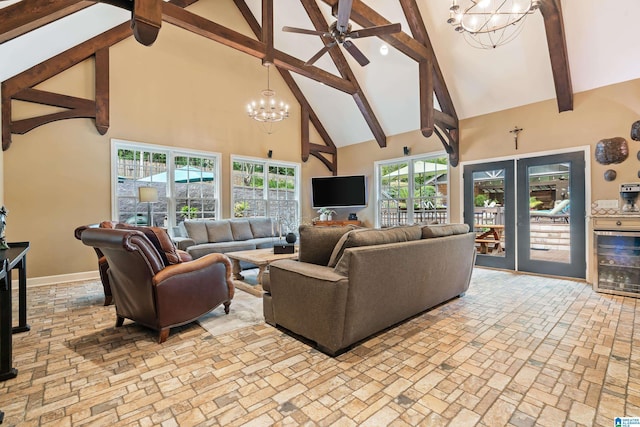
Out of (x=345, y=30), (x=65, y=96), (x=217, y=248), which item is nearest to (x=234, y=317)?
(x=217, y=248)

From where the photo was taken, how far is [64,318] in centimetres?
320

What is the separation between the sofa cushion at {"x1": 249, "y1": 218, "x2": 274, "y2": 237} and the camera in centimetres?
654

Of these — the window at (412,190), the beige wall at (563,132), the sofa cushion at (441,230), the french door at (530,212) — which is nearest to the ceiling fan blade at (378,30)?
the sofa cushion at (441,230)

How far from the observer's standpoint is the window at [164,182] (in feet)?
17.9

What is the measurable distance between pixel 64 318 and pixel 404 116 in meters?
6.92

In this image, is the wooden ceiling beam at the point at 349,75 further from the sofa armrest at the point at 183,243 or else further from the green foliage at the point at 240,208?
the sofa armrest at the point at 183,243

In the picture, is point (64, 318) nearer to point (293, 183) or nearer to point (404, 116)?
point (293, 183)

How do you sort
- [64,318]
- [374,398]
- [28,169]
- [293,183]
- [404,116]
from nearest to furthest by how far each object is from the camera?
[374,398], [64,318], [28,169], [404,116], [293,183]

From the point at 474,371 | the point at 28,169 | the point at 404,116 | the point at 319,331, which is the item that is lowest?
the point at 474,371

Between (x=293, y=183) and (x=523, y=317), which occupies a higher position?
(x=293, y=183)

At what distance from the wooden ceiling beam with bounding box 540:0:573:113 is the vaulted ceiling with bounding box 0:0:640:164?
1 centimetres

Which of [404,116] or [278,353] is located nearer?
[278,353]

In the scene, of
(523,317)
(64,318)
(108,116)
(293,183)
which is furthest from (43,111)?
(523,317)

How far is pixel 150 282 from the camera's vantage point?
8.41 feet
